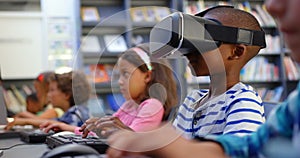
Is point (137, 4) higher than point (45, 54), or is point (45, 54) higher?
Answer: point (137, 4)

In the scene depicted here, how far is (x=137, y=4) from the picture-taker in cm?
411

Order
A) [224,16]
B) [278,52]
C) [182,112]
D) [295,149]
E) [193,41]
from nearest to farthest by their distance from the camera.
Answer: [295,149] → [193,41] → [224,16] → [182,112] → [278,52]

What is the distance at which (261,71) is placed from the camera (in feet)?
14.1

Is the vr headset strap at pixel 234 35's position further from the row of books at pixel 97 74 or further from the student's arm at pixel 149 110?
the row of books at pixel 97 74

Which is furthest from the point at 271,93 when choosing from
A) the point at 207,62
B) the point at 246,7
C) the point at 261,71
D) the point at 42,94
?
the point at 207,62

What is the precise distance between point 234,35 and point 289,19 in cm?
42

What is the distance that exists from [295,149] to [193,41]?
1.35 ft

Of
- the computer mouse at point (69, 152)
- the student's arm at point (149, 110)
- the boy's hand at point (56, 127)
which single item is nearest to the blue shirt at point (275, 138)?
the computer mouse at point (69, 152)

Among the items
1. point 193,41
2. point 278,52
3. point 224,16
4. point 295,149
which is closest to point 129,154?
point 295,149

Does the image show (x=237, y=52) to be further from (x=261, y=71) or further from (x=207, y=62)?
(x=261, y=71)

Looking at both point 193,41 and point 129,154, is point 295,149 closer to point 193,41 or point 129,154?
point 129,154

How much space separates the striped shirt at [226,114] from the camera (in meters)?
0.80

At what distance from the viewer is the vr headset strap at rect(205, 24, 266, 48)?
2.72 feet

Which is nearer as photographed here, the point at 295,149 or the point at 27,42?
Result: the point at 295,149
